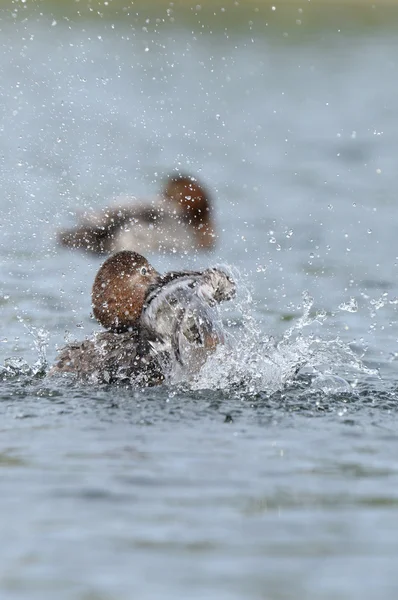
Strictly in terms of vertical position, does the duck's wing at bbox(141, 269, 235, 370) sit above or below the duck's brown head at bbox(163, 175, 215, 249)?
below

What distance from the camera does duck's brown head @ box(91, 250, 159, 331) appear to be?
25.5 feet

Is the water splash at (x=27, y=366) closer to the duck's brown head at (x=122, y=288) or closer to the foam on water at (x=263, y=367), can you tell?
the foam on water at (x=263, y=367)

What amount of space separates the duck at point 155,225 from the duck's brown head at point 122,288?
6.13 feet

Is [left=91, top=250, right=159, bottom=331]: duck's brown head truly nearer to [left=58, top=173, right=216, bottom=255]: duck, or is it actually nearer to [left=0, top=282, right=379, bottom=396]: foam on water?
[left=0, top=282, right=379, bottom=396]: foam on water

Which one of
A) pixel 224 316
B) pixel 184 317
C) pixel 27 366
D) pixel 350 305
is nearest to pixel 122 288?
pixel 184 317

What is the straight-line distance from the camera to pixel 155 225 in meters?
10.2

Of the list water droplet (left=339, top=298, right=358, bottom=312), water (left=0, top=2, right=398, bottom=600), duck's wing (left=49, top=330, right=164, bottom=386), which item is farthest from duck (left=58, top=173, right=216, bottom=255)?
duck's wing (left=49, top=330, right=164, bottom=386)

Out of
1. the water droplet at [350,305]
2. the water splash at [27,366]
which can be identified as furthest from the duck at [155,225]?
the water droplet at [350,305]

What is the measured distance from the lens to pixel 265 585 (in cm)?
480

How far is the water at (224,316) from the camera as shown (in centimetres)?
519

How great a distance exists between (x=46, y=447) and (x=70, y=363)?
1.42 meters

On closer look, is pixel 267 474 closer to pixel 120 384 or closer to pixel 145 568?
pixel 145 568

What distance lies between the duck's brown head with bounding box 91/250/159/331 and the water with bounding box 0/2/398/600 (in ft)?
1.48

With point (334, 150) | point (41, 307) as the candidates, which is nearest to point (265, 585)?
point (41, 307)
